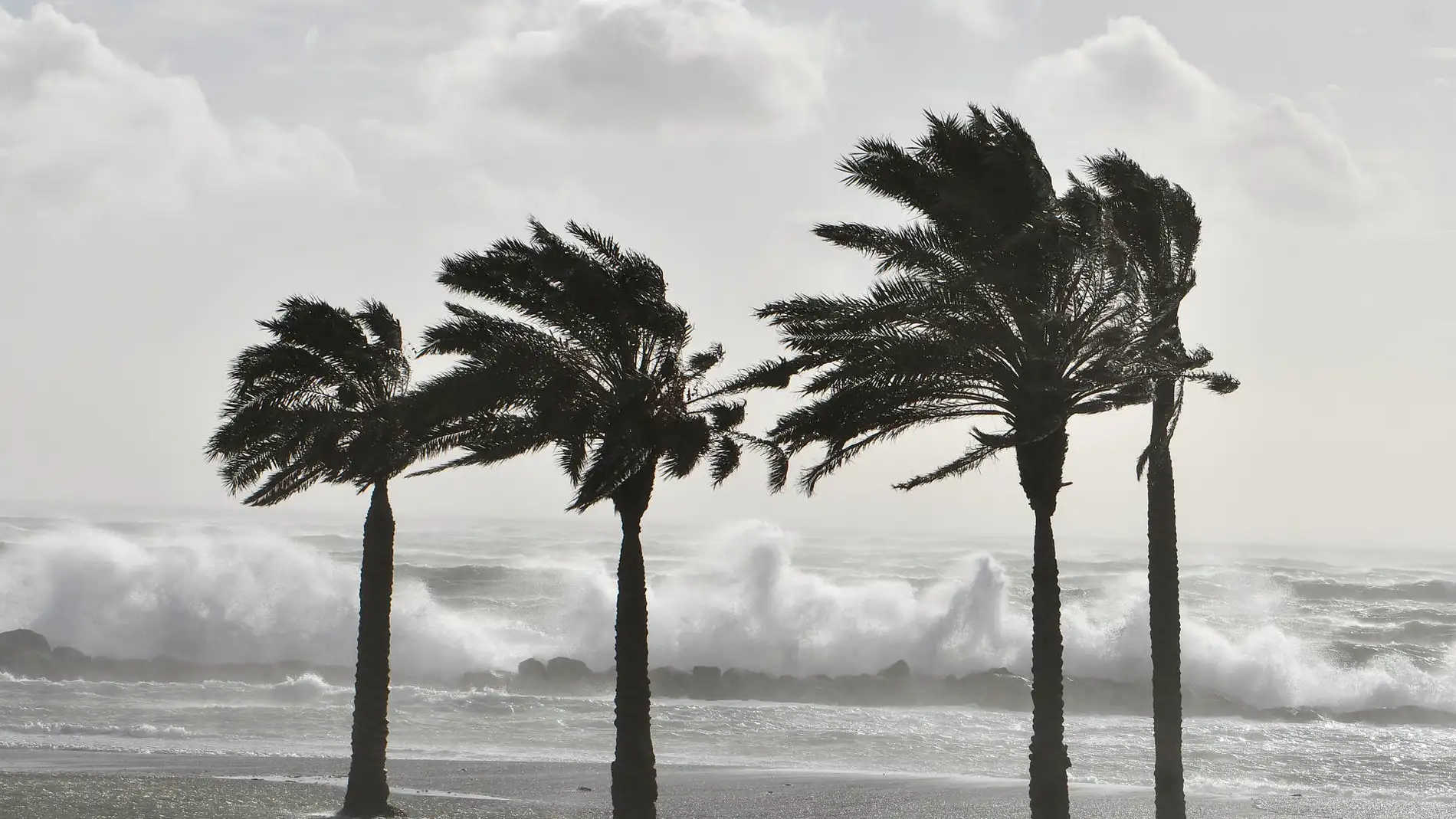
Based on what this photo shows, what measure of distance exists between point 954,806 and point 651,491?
702cm

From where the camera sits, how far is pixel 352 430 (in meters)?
15.0

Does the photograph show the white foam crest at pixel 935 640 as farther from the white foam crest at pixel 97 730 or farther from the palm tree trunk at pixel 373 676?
the palm tree trunk at pixel 373 676

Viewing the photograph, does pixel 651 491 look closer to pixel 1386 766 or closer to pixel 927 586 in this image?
pixel 1386 766

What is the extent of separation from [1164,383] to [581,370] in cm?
593

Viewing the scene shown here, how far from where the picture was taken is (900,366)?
512 inches

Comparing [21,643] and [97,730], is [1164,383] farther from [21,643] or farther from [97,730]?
[21,643]

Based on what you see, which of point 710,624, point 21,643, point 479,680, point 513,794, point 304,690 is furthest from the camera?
point 710,624

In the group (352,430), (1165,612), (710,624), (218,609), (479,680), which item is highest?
(352,430)

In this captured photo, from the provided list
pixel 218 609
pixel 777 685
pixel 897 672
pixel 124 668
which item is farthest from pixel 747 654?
pixel 124 668

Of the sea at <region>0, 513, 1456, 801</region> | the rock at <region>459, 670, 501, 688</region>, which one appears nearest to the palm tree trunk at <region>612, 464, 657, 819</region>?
the sea at <region>0, 513, 1456, 801</region>

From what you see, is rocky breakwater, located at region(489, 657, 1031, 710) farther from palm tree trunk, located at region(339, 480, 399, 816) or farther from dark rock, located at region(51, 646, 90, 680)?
palm tree trunk, located at region(339, 480, 399, 816)

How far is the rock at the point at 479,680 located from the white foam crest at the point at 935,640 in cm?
306

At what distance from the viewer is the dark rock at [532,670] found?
106 feet

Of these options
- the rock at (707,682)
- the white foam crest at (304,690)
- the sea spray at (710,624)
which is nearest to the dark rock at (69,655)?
the sea spray at (710,624)
